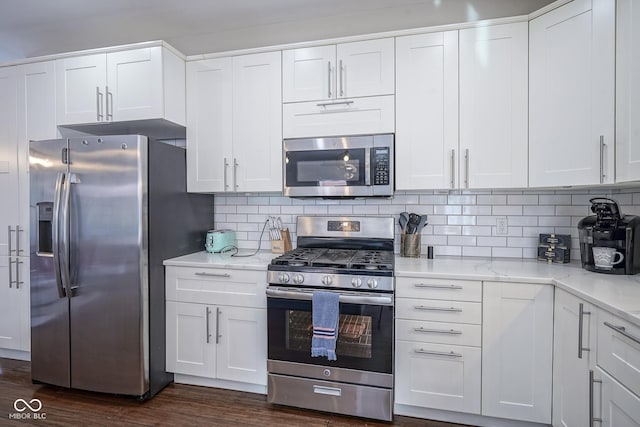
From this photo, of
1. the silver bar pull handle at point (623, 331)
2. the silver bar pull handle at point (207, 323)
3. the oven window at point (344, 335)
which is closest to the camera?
the silver bar pull handle at point (623, 331)

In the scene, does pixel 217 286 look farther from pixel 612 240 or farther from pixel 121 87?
pixel 612 240

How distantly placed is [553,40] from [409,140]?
0.97 meters

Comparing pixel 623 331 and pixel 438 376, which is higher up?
pixel 623 331

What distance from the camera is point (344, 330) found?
1.95 meters

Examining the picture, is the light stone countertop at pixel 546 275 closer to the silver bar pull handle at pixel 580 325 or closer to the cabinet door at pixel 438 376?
the silver bar pull handle at pixel 580 325

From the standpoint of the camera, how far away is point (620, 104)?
161 centimetres

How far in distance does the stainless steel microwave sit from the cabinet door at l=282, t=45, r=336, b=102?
0.33 metres

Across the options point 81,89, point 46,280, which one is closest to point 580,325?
point 46,280

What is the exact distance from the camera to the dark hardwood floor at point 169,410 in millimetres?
1957

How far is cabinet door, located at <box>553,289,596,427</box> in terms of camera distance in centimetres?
145

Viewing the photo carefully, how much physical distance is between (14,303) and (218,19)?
2838mm

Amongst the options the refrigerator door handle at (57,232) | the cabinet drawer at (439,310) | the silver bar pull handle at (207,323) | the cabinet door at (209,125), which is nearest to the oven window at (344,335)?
the cabinet drawer at (439,310)

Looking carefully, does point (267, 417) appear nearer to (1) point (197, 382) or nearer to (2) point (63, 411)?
(1) point (197, 382)

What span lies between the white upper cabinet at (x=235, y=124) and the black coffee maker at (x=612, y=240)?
200 centimetres
